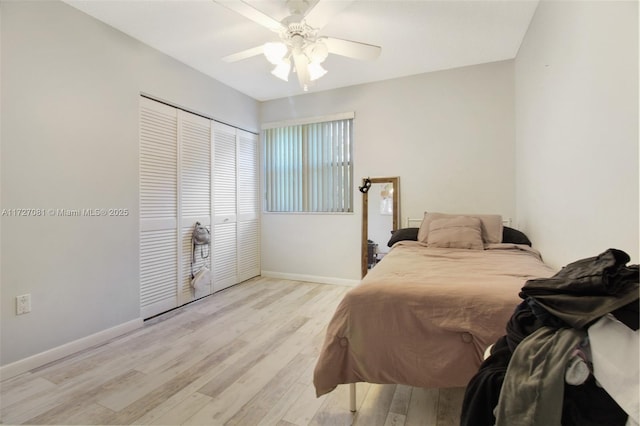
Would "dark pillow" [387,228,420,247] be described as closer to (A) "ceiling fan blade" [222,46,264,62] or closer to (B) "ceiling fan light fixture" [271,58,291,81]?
(B) "ceiling fan light fixture" [271,58,291,81]

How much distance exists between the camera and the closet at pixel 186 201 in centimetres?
278

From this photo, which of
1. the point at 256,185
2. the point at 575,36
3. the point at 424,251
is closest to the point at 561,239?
the point at 424,251

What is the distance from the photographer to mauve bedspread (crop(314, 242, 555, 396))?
128 cm

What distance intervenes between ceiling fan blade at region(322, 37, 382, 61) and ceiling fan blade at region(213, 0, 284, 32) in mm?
343

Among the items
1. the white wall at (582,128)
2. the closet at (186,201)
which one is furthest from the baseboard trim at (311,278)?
the white wall at (582,128)

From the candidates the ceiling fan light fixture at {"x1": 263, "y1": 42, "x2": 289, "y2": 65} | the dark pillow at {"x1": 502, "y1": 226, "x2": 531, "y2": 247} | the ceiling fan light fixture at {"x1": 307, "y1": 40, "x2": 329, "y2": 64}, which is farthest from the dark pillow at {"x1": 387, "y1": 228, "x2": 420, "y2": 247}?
the ceiling fan light fixture at {"x1": 263, "y1": 42, "x2": 289, "y2": 65}

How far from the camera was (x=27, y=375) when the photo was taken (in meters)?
1.88

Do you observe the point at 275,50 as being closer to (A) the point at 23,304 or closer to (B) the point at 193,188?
(B) the point at 193,188

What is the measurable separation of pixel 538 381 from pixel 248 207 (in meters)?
3.80

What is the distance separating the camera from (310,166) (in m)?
4.04

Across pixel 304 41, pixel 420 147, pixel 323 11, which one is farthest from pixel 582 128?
pixel 420 147

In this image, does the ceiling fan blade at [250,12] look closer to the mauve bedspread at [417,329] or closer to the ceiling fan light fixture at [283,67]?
the ceiling fan light fixture at [283,67]

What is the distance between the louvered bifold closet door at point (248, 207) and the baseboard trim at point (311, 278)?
22 centimetres

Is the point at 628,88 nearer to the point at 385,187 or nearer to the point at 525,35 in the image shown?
the point at 525,35
